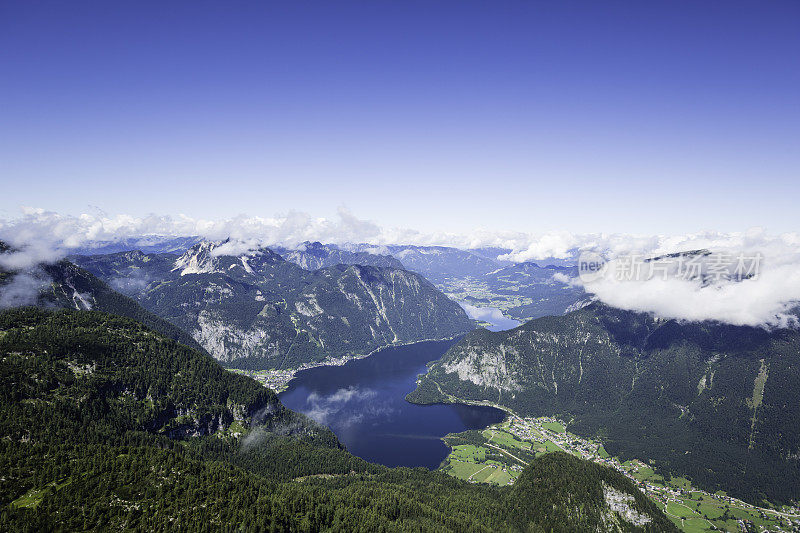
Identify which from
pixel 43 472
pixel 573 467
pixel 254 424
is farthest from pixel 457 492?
pixel 43 472

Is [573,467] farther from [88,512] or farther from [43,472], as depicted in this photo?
[43,472]

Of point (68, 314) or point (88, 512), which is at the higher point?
point (68, 314)

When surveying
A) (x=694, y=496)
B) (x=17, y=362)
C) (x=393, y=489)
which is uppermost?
(x=17, y=362)

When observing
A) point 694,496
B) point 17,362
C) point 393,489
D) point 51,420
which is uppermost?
point 17,362

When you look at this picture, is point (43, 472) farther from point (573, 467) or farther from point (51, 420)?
point (573, 467)

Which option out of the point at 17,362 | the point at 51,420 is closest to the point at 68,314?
the point at 17,362

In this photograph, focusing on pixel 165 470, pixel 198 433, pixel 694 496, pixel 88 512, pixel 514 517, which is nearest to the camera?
pixel 88 512

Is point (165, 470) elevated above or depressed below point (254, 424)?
above

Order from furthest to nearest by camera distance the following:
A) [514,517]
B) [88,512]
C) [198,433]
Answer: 1. [198,433]
2. [514,517]
3. [88,512]

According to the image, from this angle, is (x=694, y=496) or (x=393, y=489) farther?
(x=694, y=496)
